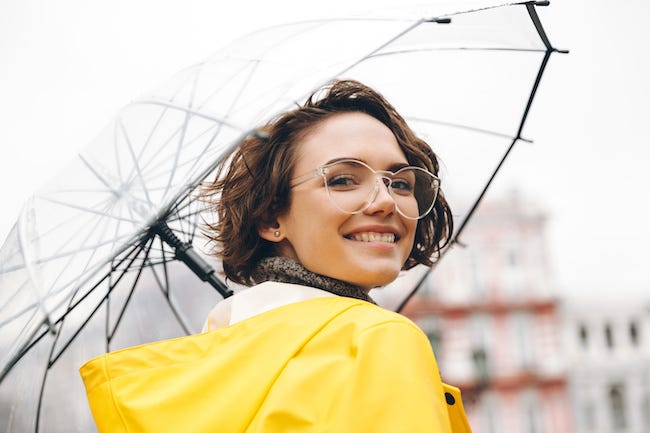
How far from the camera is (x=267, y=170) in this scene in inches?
66.7

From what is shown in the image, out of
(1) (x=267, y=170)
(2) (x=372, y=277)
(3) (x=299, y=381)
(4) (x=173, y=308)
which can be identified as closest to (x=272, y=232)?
(1) (x=267, y=170)

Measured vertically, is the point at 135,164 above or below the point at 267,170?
Answer: above

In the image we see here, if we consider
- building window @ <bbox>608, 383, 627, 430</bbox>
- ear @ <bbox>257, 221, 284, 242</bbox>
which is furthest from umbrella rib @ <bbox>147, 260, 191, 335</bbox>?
building window @ <bbox>608, 383, 627, 430</bbox>

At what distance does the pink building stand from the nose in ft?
80.4

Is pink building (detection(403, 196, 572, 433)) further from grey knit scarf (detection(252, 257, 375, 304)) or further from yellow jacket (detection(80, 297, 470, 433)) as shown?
yellow jacket (detection(80, 297, 470, 433))

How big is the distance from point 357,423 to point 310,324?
195 mm

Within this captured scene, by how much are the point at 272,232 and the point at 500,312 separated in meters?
25.6

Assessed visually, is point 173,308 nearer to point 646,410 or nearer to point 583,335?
point 583,335

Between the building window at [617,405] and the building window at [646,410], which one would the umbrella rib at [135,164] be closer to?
the building window at [617,405]

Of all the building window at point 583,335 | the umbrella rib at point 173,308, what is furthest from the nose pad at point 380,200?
the building window at point 583,335

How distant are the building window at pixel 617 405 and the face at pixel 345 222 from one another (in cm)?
2886

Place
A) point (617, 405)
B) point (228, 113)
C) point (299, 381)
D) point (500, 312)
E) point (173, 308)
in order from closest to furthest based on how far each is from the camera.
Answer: point (299, 381), point (228, 113), point (173, 308), point (500, 312), point (617, 405)

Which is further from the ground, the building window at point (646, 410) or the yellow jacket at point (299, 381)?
the yellow jacket at point (299, 381)

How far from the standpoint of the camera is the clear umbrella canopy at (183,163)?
57.2 inches
